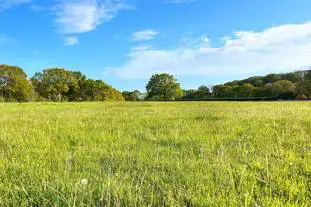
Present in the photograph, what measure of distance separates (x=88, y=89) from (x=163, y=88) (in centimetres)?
3360

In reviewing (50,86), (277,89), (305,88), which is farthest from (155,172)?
(277,89)

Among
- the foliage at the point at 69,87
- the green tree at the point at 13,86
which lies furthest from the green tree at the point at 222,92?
the green tree at the point at 13,86

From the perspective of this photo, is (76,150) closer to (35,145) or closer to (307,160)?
(35,145)

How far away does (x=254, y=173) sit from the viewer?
11.8ft

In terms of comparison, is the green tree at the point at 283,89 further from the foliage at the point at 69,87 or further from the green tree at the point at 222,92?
the foliage at the point at 69,87

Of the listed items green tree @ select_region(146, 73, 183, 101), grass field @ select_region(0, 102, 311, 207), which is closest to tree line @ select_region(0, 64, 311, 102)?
green tree @ select_region(146, 73, 183, 101)

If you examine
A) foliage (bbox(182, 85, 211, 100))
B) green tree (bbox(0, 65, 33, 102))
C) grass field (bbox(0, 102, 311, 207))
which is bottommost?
grass field (bbox(0, 102, 311, 207))

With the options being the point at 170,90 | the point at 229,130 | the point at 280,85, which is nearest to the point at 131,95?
the point at 170,90

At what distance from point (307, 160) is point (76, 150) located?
3.73 meters

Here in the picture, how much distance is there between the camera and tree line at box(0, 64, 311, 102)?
254 feet

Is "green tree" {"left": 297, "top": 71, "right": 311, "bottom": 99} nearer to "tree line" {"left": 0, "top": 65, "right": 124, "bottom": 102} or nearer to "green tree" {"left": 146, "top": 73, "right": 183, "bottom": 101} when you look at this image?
"green tree" {"left": 146, "top": 73, "right": 183, "bottom": 101}

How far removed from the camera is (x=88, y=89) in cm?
9494

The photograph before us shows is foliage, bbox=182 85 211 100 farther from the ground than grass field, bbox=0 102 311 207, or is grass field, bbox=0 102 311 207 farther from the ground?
foliage, bbox=182 85 211 100

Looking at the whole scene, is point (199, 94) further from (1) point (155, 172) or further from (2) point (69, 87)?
(1) point (155, 172)
